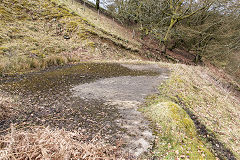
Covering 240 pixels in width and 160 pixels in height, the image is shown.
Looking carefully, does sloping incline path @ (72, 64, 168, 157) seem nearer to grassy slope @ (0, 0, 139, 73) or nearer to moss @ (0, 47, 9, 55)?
grassy slope @ (0, 0, 139, 73)

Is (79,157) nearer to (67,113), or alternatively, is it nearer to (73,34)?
(67,113)

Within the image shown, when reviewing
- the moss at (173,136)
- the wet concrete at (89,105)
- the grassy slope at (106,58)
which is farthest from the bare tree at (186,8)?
the moss at (173,136)

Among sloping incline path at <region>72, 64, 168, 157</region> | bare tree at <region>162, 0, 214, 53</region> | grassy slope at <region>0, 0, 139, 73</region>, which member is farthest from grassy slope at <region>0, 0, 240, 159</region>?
bare tree at <region>162, 0, 214, 53</region>

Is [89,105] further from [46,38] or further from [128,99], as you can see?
[46,38]

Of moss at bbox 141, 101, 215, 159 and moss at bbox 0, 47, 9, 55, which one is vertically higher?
moss at bbox 141, 101, 215, 159

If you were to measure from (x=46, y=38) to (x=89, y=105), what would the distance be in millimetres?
8932

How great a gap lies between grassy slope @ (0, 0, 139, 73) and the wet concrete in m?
2.78

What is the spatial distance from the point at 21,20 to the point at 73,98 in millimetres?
10373

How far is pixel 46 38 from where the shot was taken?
1042cm

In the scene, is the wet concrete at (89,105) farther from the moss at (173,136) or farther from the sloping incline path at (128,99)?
the moss at (173,136)

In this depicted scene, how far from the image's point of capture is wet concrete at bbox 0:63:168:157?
2.54 metres

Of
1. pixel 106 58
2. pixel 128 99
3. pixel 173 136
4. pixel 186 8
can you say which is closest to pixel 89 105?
pixel 128 99

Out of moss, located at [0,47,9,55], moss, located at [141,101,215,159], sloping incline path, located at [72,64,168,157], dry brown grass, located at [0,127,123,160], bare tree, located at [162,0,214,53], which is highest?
bare tree, located at [162,0,214,53]

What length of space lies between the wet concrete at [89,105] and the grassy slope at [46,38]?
2.78 metres
